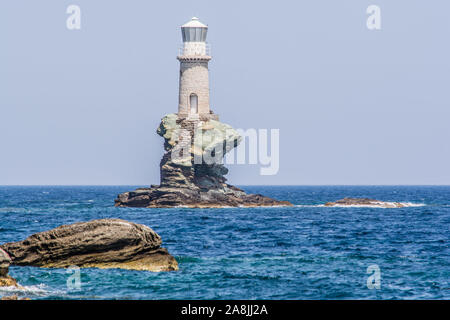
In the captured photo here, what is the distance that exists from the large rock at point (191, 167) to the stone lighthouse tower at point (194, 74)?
1.15 m

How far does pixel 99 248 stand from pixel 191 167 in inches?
1972

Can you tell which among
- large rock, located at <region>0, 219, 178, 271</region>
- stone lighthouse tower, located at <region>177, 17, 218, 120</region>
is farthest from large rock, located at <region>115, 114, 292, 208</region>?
large rock, located at <region>0, 219, 178, 271</region>

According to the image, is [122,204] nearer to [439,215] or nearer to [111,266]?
[439,215]

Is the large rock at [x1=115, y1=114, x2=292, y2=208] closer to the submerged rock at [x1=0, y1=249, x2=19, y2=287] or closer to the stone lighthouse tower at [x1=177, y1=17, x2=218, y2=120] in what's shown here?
the stone lighthouse tower at [x1=177, y1=17, x2=218, y2=120]

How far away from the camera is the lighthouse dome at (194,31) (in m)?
82.2

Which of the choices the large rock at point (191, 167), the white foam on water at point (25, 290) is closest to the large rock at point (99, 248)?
the white foam on water at point (25, 290)

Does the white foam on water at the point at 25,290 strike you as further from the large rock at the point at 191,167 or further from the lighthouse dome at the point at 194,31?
the lighthouse dome at the point at 194,31

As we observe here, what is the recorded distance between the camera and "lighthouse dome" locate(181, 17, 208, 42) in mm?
82250

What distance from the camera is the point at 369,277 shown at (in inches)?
1162

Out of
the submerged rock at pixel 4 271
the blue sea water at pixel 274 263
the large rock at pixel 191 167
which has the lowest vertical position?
the blue sea water at pixel 274 263
